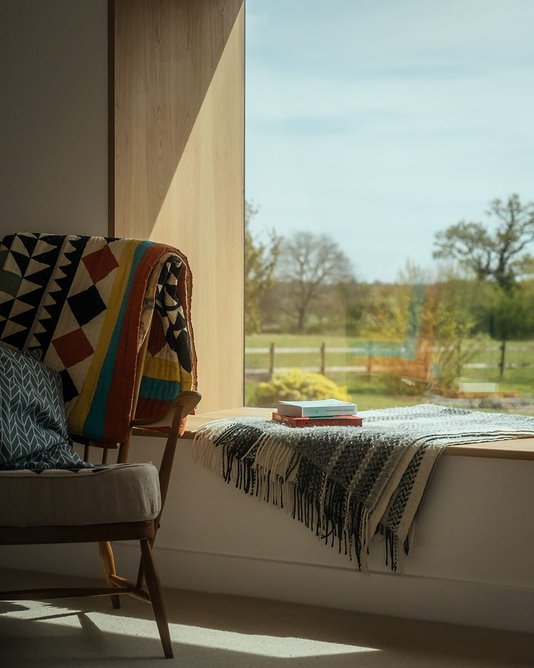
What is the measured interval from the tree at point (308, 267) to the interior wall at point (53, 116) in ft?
6.40

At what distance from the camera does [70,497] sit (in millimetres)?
2043

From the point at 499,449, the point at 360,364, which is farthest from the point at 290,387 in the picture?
the point at 499,449

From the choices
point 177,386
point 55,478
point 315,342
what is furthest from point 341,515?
point 315,342

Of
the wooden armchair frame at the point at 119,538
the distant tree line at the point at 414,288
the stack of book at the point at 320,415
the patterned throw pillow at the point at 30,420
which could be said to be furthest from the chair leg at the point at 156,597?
the distant tree line at the point at 414,288

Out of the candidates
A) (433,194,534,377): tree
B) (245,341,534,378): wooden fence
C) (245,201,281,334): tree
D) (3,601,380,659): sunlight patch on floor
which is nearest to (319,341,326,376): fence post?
(245,341,534,378): wooden fence

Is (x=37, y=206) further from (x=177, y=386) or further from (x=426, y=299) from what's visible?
(x=426, y=299)

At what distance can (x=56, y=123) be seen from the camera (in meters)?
Result: 3.07

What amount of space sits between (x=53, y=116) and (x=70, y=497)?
1.51 meters

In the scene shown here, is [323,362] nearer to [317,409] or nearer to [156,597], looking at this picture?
[317,409]

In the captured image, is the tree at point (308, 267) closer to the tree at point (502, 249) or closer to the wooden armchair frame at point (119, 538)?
the tree at point (502, 249)

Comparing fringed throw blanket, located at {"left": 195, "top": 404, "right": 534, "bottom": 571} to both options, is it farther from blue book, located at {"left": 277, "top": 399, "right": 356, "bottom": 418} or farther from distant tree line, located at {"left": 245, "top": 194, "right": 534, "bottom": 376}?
distant tree line, located at {"left": 245, "top": 194, "right": 534, "bottom": 376}

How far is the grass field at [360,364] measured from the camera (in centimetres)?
414

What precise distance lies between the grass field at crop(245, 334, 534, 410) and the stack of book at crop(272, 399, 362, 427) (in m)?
1.55

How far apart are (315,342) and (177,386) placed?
2322 millimetres
